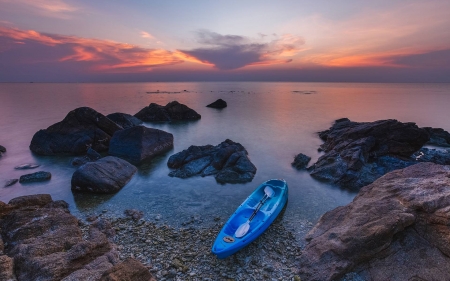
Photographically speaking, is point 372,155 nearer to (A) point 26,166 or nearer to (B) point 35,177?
(B) point 35,177

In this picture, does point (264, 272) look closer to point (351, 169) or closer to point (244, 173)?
point (244, 173)

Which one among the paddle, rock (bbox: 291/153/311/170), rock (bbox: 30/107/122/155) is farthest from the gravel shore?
rock (bbox: 30/107/122/155)

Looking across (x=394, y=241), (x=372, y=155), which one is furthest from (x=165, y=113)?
(x=394, y=241)

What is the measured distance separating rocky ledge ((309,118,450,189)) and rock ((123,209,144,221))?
42.0ft

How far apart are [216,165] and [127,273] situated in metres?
13.1

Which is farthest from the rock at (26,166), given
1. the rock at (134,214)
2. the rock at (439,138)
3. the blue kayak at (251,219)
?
the rock at (439,138)

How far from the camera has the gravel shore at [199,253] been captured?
873 centimetres

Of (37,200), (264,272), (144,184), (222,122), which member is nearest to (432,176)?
(264,272)

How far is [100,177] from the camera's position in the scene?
617 inches

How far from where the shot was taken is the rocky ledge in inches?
699

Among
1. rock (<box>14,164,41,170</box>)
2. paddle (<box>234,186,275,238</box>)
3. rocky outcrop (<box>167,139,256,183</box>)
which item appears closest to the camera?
paddle (<box>234,186,275,238</box>)

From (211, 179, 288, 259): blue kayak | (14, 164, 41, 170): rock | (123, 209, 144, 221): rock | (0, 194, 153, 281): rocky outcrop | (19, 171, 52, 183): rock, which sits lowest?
(14, 164, 41, 170): rock

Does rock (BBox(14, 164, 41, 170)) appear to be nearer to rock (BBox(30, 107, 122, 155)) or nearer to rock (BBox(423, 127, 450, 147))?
rock (BBox(30, 107, 122, 155))

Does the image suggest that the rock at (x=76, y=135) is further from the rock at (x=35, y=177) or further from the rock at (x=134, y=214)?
the rock at (x=134, y=214)
